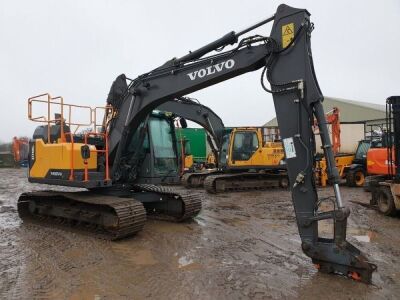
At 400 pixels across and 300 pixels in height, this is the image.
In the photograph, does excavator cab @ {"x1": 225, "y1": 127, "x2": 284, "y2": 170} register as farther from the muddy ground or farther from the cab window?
the muddy ground

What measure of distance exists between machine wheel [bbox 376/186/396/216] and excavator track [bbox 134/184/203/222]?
442 centimetres

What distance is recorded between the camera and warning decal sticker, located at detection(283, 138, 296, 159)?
16.7 ft

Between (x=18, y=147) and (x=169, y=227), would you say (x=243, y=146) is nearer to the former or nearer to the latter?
(x=169, y=227)

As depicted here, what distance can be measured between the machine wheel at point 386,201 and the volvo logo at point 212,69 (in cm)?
552

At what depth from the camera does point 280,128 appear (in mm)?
5199

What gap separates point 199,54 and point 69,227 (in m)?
4.34

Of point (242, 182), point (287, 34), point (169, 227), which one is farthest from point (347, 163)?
point (287, 34)

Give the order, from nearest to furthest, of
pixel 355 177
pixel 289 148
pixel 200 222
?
pixel 289 148
pixel 200 222
pixel 355 177

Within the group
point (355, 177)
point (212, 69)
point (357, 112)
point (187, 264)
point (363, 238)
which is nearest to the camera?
point (187, 264)

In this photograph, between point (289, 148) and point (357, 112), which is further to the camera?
point (357, 112)

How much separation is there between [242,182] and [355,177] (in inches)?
200

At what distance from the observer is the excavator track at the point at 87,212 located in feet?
22.0

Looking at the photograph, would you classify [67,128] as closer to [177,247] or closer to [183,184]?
[177,247]

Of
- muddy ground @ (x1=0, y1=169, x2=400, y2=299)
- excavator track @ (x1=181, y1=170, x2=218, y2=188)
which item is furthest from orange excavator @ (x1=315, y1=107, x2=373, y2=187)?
muddy ground @ (x1=0, y1=169, x2=400, y2=299)
